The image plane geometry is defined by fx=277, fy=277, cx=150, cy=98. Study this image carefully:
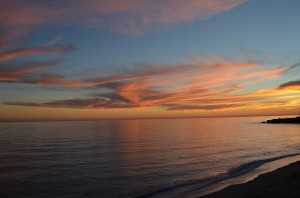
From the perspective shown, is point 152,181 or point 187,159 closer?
point 152,181

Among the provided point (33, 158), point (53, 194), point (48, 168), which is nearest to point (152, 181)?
point (53, 194)

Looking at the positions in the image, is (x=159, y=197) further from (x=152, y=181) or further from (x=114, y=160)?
(x=114, y=160)

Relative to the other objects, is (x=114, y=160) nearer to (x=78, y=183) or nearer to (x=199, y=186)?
(x=78, y=183)

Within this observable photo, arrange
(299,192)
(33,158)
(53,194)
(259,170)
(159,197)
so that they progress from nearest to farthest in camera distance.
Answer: (299,192), (159,197), (53,194), (259,170), (33,158)

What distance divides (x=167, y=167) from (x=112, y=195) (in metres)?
11.2

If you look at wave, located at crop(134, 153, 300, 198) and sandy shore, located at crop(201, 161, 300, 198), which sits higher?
sandy shore, located at crop(201, 161, 300, 198)

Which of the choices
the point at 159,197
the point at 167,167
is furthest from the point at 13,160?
the point at 159,197

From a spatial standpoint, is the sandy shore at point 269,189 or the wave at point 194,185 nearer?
the sandy shore at point 269,189

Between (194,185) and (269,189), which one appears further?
(194,185)

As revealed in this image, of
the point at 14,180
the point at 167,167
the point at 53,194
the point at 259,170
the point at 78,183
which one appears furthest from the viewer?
the point at 167,167

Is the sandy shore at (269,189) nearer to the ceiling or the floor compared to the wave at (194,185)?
nearer to the ceiling

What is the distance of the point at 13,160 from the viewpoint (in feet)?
121

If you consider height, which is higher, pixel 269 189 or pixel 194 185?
pixel 269 189

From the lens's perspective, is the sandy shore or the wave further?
the wave
